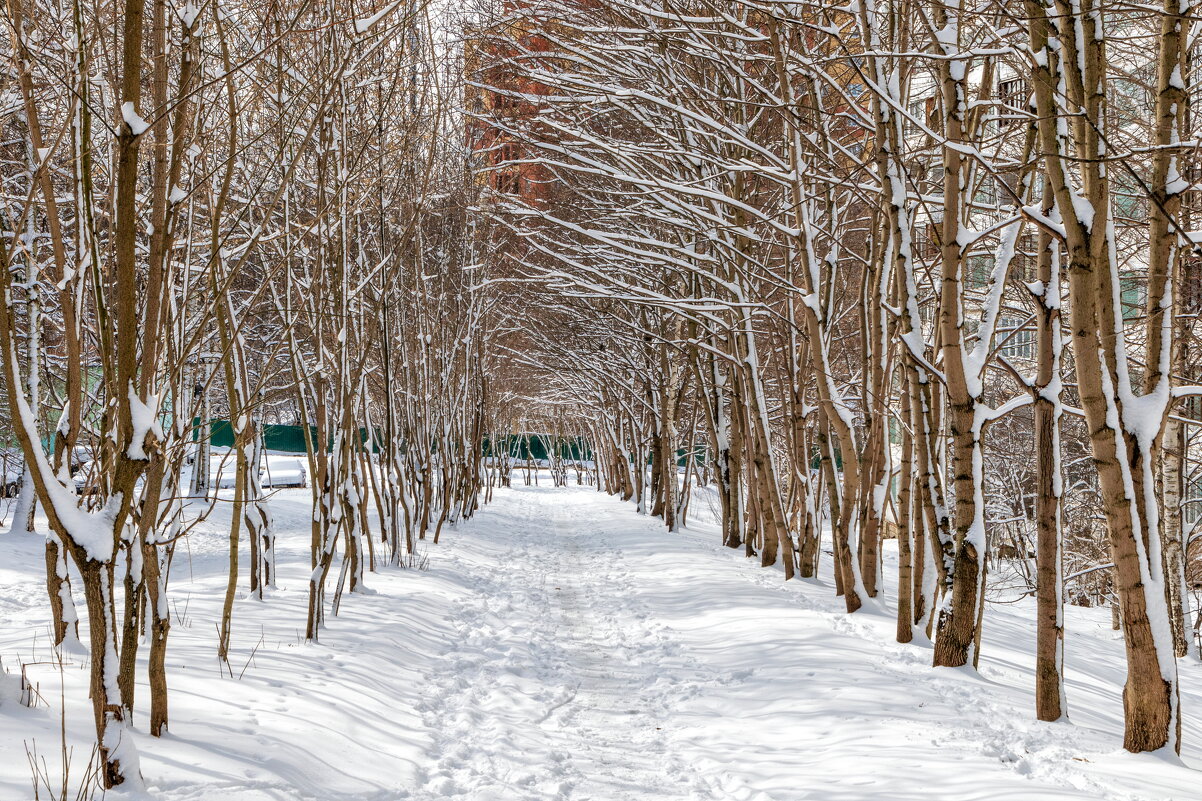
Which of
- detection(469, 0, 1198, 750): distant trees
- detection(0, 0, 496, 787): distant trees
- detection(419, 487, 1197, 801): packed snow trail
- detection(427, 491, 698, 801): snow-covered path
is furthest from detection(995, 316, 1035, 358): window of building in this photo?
detection(0, 0, 496, 787): distant trees

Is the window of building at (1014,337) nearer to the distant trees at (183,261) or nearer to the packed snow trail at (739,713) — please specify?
the packed snow trail at (739,713)

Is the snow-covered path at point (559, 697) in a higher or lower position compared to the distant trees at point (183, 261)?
lower

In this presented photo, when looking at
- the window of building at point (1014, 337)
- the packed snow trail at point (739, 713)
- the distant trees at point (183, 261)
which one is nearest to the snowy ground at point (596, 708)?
the packed snow trail at point (739, 713)

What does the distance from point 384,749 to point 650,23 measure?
655 centimetres

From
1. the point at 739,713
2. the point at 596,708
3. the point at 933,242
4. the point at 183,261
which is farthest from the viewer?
the point at 933,242

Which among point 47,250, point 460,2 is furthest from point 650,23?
point 47,250

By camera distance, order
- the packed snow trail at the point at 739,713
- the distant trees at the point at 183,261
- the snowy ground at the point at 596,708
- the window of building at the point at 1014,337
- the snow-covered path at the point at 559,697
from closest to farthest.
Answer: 1. the distant trees at the point at 183,261
2. the snowy ground at the point at 596,708
3. the packed snow trail at the point at 739,713
4. the snow-covered path at the point at 559,697
5. the window of building at the point at 1014,337

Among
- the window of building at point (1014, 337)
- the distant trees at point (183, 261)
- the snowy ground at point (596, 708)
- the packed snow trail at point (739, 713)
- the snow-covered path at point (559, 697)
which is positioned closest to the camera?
the distant trees at point (183, 261)

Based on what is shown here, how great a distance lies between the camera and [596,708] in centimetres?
541

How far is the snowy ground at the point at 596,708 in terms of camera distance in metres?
3.86

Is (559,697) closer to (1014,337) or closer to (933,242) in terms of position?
(933,242)

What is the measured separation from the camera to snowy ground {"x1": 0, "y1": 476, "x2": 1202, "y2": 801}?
3857 mm

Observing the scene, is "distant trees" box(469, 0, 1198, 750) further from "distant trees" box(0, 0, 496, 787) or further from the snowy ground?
"distant trees" box(0, 0, 496, 787)

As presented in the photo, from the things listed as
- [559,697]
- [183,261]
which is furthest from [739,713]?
[183,261]
